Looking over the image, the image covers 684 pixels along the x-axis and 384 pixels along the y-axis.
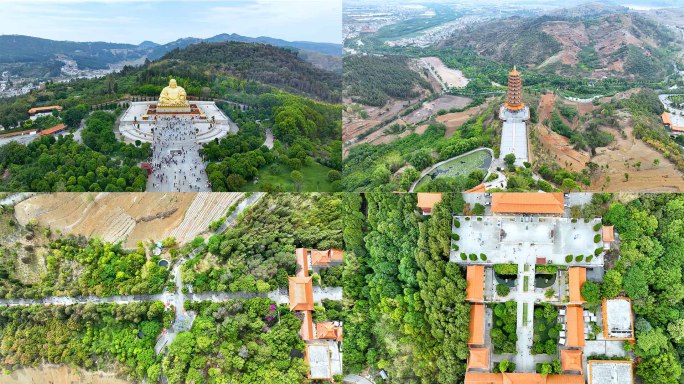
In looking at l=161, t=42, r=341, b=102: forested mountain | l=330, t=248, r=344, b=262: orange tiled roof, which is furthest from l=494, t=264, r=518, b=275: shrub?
l=161, t=42, r=341, b=102: forested mountain

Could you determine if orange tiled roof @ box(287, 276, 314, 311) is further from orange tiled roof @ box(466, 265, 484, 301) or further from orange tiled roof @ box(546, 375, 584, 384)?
orange tiled roof @ box(546, 375, 584, 384)

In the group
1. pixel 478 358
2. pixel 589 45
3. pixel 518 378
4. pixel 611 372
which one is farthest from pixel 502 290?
pixel 589 45

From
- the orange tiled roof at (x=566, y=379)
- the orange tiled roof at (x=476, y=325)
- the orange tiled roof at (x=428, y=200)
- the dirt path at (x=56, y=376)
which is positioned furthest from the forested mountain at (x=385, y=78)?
the dirt path at (x=56, y=376)

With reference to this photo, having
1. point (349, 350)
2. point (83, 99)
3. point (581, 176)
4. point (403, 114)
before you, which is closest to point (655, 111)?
point (581, 176)

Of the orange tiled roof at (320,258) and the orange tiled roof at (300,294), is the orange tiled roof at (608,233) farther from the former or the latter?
the orange tiled roof at (300,294)

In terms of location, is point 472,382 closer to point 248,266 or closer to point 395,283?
point 395,283
